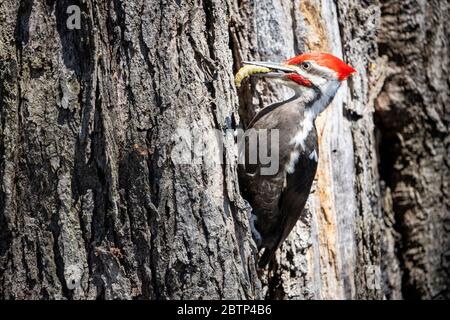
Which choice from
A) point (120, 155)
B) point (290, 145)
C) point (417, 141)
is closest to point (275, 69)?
point (290, 145)

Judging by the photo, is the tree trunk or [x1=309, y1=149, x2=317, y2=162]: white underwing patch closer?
the tree trunk

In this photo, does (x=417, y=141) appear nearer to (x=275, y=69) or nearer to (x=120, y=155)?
Answer: (x=275, y=69)

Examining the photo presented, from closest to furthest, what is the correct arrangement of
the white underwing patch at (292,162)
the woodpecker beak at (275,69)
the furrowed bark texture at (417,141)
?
1. the woodpecker beak at (275,69)
2. the white underwing patch at (292,162)
3. the furrowed bark texture at (417,141)

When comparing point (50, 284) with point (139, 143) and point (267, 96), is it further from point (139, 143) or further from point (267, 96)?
point (267, 96)

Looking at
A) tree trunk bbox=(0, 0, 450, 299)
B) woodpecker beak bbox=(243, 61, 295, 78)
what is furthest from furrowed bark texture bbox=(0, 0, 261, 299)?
woodpecker beak bbox=(243, 61, 295, 78)

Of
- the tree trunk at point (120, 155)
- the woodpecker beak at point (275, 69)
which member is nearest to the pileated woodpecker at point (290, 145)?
the woodpecker beak at point (275, 69)

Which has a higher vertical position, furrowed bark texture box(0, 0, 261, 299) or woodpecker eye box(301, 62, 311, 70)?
woodpecker eye box(301, 62, 311, 70)

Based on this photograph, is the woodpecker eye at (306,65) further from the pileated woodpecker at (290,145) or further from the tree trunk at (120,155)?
the tree trunk at (120,155)

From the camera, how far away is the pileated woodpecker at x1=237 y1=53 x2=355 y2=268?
11.0 ft

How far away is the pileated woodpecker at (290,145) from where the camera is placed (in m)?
3.34

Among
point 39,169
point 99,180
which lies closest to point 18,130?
point 39,169

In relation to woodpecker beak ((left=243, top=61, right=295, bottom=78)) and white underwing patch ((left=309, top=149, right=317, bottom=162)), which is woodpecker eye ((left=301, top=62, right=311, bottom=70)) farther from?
white underwing patch ((left=309, top=149, right=317, bottom=162))

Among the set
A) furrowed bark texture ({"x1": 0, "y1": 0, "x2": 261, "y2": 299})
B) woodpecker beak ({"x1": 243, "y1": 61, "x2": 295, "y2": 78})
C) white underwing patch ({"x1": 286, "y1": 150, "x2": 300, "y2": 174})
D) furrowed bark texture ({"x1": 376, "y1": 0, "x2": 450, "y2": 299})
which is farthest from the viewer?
furrowed bark texture ({"x1": 376, "y1": 0, "x2": 450, "y2": 299})

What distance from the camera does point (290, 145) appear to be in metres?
3.42
